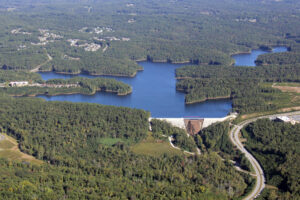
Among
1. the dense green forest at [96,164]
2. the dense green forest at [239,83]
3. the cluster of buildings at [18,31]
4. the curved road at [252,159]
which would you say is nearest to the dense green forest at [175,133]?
the dense green forest at [96,164]

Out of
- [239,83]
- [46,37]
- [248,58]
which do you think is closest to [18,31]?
[46,37]

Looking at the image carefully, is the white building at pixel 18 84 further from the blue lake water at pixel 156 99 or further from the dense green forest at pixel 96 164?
the dense green forest at pixel 96 164

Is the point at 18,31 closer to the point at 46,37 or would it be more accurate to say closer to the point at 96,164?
the point at 46,37

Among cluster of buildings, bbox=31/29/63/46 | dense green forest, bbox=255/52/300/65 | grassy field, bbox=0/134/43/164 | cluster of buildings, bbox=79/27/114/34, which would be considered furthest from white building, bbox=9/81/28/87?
cluster of buildings, bbox=79/27/114/34

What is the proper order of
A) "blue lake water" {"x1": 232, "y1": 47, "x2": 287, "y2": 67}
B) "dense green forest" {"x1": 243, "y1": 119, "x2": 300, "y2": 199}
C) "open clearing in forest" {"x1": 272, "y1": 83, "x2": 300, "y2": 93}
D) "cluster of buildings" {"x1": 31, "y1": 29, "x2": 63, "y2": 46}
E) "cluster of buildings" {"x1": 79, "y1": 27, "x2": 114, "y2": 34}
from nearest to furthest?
"dense green forest" {"x1": 243, "y1": 119, "x2": 300, "y2": 199} < "open clearing in forest" {"x1": 272, "y1": 83, "x2": 300, "y2": 93} < "blue lake water" {"x1": 232, "y1": 47, "x2": 287, "y2": 67} < "cluster of buildings" {"x1": 31, "y1": 29, "x2": 63, "y2": 46} < "cluster of buildings" {"x1": 79, "y1": 27, "x2": 114, "y2": 34}

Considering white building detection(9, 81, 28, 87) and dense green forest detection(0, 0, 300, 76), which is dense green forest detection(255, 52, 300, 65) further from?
white building detection(9, 81, 28, 87)

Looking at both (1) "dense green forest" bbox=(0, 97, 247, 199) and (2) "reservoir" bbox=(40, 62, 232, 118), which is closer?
(1) "dense green forest" bbox=(0, 97, 247, 199)
